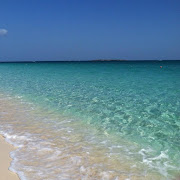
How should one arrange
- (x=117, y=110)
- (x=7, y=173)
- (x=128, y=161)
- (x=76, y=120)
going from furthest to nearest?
(x=117, y=110) → (x=76, y=120) → (x=128, y=161) → (x=7, y=173)

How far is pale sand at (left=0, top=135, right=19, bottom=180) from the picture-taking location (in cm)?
343

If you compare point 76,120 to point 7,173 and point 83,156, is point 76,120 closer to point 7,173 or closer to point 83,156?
point 83,156

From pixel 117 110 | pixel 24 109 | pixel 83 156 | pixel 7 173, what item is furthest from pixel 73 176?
pixel 24 109

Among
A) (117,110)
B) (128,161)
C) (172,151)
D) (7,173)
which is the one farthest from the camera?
(117,110)

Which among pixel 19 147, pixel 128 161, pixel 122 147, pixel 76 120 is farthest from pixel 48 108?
pixel 128 161

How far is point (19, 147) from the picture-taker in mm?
4730

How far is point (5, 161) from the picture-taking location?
13.1ft

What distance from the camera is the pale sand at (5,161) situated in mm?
3434

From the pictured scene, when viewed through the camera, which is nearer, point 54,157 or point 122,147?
point 54,157

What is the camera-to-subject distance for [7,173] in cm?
353

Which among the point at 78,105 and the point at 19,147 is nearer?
the point at 19,147

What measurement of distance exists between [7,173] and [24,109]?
5.39 meters

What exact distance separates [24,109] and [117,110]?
3.82 m

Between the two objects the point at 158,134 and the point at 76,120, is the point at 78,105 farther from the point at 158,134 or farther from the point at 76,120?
the point at 158,134
